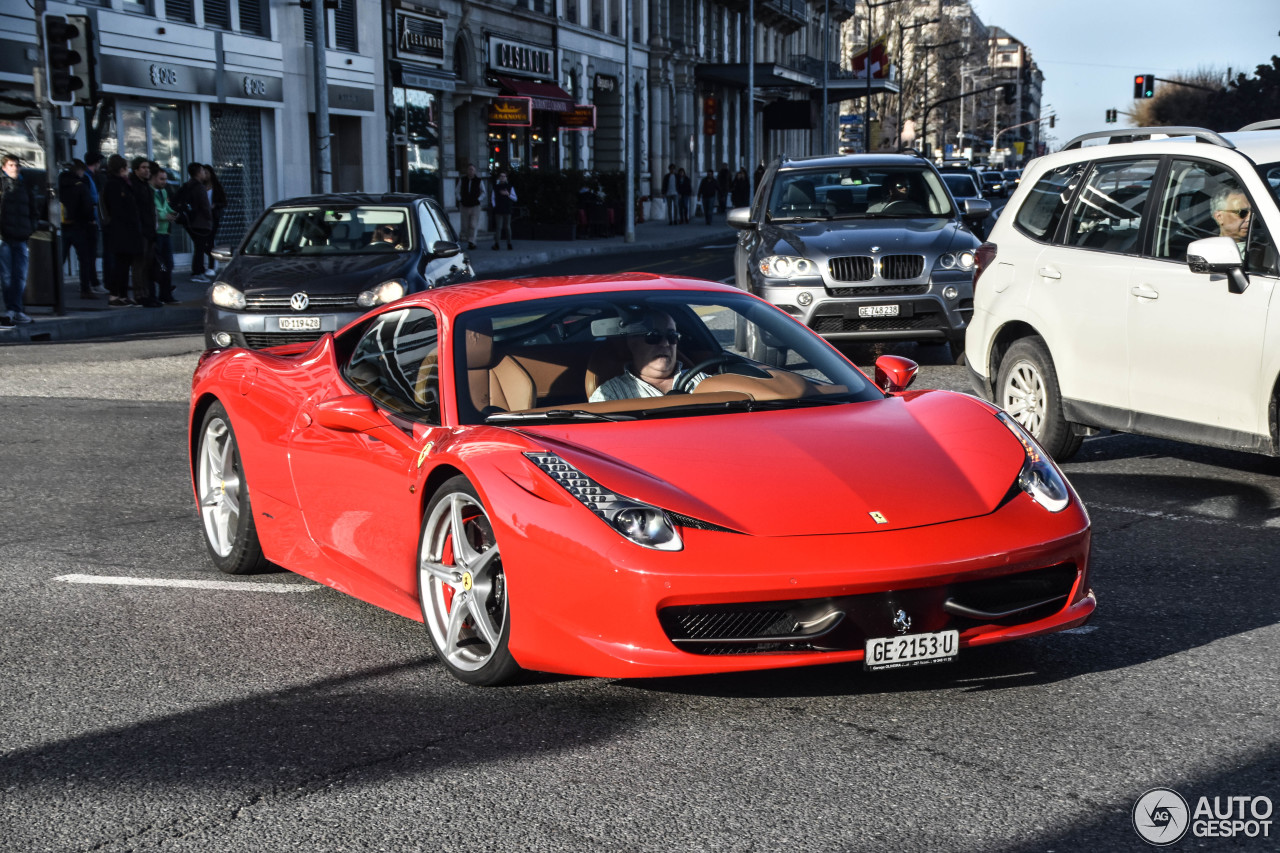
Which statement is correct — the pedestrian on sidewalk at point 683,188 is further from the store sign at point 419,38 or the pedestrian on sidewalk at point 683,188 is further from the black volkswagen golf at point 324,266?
the black volkswagen golf at point 324,266

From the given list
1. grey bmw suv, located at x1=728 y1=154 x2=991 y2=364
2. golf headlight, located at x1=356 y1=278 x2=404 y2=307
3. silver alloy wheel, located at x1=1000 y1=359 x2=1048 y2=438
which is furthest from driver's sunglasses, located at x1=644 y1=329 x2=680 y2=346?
golf headlight, located at x1=356 y1=278 x2=404 y2=307

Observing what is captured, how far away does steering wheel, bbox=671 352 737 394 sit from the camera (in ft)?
18.3

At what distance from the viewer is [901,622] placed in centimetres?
Answer: 436

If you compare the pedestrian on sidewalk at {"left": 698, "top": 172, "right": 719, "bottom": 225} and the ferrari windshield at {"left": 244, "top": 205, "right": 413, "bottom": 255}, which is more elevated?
the pedestrian on sidewalk at {"left": 698, "top": 172, "right": 719, "bottom": 225}

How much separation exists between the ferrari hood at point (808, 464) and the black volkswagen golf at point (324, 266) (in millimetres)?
9058

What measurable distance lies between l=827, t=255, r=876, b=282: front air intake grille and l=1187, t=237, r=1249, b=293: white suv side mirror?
5.84m

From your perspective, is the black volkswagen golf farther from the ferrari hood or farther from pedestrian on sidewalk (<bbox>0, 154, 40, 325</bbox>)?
the ferrari hood

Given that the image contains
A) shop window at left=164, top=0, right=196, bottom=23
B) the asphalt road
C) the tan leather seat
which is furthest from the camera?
shop window at left=164, top=0, right=196, bottom=23

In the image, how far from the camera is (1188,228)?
7980 millimetres

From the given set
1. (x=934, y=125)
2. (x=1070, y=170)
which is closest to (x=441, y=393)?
(x=1070, y=170)

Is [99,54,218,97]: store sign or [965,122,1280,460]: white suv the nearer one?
[965,122,1280,460]: white suv

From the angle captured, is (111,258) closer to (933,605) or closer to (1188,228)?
(1188,228)

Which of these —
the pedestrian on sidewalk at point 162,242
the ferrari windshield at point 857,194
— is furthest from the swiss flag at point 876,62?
the ferrari windshield at point 857,194

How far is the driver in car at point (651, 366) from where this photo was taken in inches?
217
